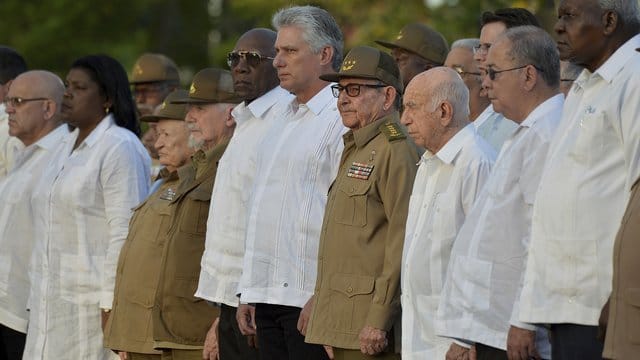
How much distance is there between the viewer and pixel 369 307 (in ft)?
22.8

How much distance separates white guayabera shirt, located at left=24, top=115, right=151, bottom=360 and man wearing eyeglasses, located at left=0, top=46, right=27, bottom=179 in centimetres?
168

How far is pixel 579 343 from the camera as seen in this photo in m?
5.52

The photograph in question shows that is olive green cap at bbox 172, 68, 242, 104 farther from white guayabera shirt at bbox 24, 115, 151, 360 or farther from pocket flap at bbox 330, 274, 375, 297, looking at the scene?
pocket flap at bbox 330, 274, 375, 297

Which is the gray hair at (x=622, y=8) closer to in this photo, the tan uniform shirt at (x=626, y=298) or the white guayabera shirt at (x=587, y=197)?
the white guayabera shirt at (x=587, y=197)

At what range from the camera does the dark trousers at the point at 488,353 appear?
6188 mm

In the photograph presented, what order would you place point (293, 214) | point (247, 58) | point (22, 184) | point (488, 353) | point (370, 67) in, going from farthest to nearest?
point (22, 184) < point (247, 58) < point (293, 214) < point (370, 67) < point (488, 353)

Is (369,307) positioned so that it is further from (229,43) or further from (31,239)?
(229,43)

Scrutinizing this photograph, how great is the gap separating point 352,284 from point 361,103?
90 cm

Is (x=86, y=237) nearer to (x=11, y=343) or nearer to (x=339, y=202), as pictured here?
(x=11, y=343)

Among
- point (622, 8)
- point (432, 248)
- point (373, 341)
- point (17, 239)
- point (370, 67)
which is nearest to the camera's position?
point (622, 8)

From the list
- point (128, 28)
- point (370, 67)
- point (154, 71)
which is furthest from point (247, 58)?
point (128, 28)

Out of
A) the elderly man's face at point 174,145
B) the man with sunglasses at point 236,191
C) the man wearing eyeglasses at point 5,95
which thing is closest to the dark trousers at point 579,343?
the man with sunglasses at point 236,191

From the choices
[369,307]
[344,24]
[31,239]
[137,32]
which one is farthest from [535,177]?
[137,32]

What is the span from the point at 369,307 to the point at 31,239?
3.70m
